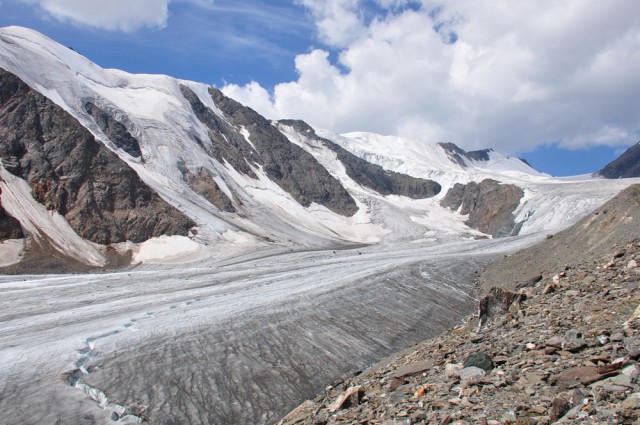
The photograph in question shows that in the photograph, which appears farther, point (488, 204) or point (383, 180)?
point (383, 180)

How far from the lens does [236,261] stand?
44.5 meters

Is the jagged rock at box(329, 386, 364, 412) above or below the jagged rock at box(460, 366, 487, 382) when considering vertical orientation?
below

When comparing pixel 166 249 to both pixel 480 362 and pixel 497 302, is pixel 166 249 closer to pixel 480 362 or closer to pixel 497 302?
pixel 497 302

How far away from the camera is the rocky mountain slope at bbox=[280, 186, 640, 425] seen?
Answer: 5785 mm

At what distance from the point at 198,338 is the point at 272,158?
8441 cm

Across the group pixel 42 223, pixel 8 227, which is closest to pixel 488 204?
pixel 42 223

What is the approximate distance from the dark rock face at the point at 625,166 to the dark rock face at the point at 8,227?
130961mm

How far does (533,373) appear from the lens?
7.19 metres

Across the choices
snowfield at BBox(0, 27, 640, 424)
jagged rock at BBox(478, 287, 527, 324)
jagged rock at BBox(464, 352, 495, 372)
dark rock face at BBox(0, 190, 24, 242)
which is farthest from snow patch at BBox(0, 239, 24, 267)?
jagged rock at BBox(464, 352, 495, 372)

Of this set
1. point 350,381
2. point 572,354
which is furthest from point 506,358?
point 350,381

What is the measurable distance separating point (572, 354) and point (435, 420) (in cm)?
241

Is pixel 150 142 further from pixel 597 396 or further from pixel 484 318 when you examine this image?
pixel 597 396

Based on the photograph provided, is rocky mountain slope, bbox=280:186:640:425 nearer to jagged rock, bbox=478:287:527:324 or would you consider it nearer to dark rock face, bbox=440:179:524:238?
jagged rock, bbox=478:287:527:324

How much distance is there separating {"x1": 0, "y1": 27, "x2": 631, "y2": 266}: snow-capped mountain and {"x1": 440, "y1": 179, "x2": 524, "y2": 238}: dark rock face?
336mm
